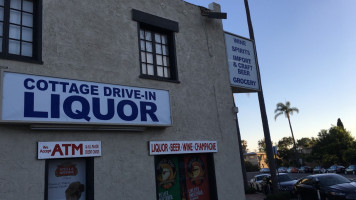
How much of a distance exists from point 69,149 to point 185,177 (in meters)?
4.01

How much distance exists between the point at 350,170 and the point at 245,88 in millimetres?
31881

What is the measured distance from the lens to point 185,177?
9.59 metres

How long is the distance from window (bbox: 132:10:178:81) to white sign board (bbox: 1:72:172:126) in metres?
0.94

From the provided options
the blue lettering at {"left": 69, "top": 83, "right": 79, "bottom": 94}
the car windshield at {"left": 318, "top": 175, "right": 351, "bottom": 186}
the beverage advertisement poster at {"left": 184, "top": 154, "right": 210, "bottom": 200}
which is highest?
the blue lettering at {"left": 69, "top": 83, "right": 79, "bottom": 94}

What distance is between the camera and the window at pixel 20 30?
6.90 metres

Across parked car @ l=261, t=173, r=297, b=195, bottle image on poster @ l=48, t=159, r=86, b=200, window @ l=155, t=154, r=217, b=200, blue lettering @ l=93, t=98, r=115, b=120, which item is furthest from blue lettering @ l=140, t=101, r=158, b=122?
parked car @ l=261, t=173, r=297, b=195

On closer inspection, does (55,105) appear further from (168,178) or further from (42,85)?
(168,178)

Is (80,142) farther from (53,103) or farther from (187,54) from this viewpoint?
(187,54)

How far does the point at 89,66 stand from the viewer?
7934 millimetres

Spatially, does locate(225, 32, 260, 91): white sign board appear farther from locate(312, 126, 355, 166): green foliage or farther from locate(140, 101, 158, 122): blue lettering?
locate(312, 126, 355, 166): green foliage

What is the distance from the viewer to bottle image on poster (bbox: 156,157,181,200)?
8855 millimetres

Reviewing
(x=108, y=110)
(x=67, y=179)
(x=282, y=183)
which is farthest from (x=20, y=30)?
(x=282, y=183)

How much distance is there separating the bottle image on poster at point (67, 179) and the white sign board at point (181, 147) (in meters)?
2.05

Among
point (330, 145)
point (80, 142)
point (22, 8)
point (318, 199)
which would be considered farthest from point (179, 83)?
point (330, 145)
